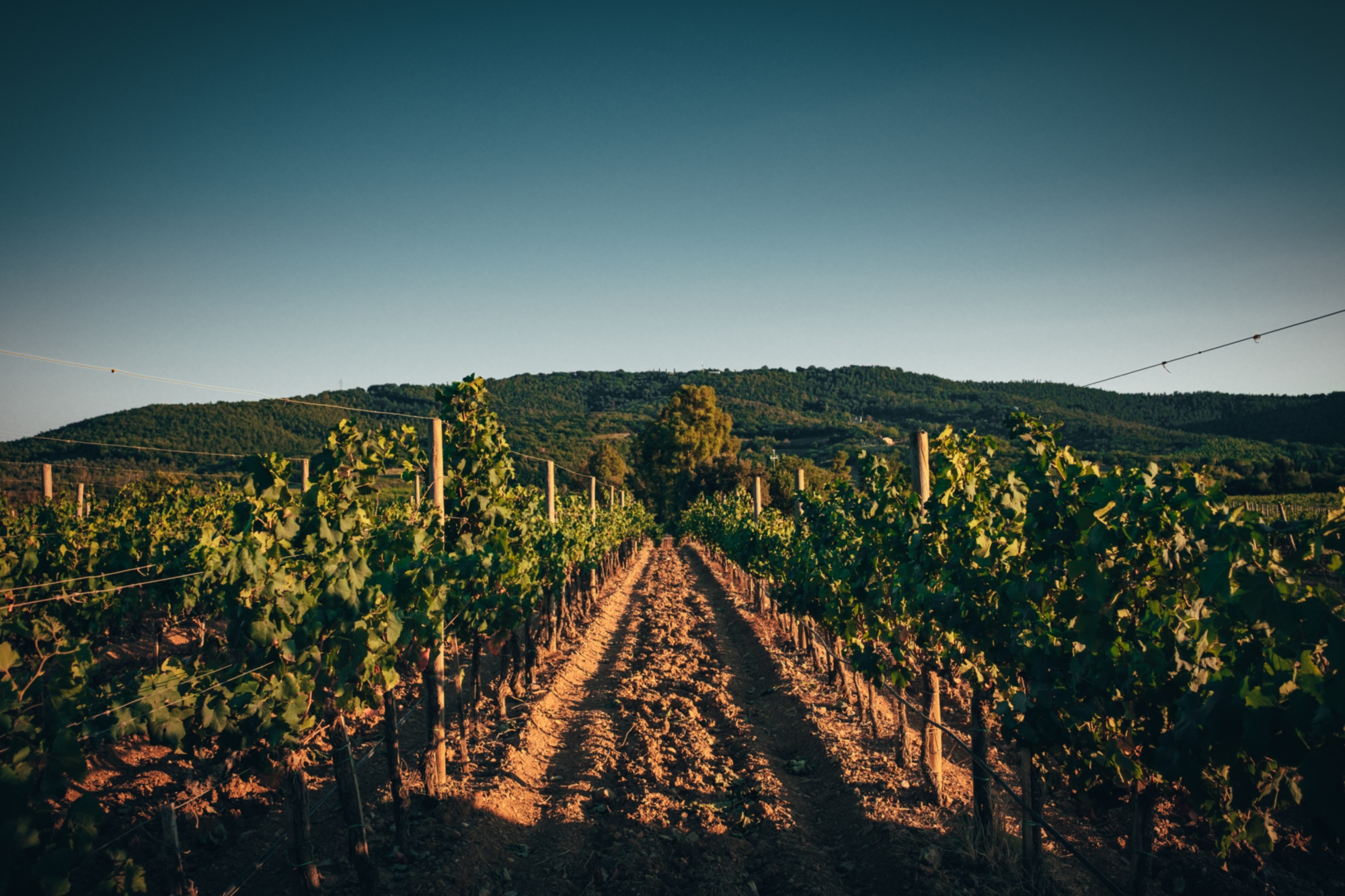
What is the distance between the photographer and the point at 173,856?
3771mm

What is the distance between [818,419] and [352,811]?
294 feet

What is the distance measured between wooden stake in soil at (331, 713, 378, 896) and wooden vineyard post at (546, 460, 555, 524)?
25.4 ft

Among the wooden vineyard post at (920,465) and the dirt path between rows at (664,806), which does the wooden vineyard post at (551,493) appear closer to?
the dirt path between rows at (664,806)

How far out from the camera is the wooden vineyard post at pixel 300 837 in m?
3.75

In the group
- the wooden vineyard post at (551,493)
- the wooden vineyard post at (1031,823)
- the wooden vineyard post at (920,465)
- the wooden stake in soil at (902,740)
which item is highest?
the wooden vineyard post at (920,465)

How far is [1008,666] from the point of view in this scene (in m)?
4.08

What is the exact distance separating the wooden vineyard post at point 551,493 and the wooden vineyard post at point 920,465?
25.7ft

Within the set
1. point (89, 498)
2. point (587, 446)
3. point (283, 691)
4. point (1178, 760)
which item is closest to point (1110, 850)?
point (1178, 760)

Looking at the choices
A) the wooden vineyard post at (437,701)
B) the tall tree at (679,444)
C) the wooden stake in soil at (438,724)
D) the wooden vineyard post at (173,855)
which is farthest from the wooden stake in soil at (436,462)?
the tall tree at (679,444)

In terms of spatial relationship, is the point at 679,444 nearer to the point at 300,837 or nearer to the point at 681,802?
the point at 681,802

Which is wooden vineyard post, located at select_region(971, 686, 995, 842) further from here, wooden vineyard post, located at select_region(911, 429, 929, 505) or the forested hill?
the forested hill

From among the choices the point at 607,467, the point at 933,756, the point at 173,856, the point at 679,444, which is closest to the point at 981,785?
the point at 933,756

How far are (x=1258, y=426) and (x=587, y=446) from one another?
55.8 meters

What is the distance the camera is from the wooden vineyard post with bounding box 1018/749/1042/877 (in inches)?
162
